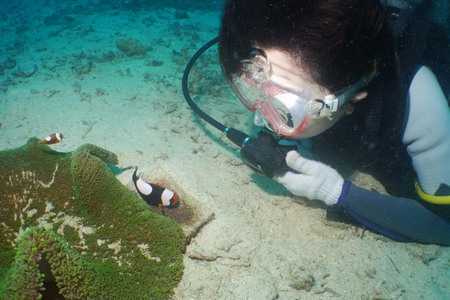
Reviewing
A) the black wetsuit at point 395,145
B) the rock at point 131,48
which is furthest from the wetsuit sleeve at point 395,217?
the rock at point 131,48

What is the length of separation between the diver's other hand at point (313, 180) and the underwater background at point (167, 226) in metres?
0.29

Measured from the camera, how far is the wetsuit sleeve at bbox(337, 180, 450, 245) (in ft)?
8.26

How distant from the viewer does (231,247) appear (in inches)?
91.7

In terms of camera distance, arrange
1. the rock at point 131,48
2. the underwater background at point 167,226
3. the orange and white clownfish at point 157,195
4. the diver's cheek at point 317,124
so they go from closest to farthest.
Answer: the underwater background at point 167,226, the diver's cheek at point 317,124, the orange and white clownfish at point 157,195, the rock at point 131,48

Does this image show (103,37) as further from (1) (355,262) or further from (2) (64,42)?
(1) (355,262)

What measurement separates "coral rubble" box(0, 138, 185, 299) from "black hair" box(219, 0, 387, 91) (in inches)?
59.9

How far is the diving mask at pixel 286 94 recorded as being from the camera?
6.35ft

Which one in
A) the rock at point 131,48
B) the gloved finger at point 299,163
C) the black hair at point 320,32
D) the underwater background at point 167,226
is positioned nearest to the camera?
the black hair at point 320,32

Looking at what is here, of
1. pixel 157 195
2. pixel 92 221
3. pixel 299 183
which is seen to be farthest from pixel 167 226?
pixel 299 183

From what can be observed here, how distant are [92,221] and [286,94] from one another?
182 cm

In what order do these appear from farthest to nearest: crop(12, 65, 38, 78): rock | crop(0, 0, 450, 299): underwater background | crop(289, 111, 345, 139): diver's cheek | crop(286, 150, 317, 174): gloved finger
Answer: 1. crop(12, 65, 38, 78): rock
2. crop(286, 150, 317, 174): gloved finger
3. crop(289, 111, 345, 139): diver's cheek
4. crop(0, 0, 450, 299): underwater background

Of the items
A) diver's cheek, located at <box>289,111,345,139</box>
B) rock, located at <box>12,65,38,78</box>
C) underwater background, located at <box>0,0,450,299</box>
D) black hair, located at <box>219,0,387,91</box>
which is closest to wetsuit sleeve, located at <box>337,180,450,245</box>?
underwater background, located at <box>0,0,450,299</box>

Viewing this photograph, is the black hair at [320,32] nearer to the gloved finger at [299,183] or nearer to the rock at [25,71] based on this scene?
the gloved finger at [299,183]

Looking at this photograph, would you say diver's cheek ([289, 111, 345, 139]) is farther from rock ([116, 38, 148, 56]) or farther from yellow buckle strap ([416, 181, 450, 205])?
rock ([116, 38, 148, 56])
